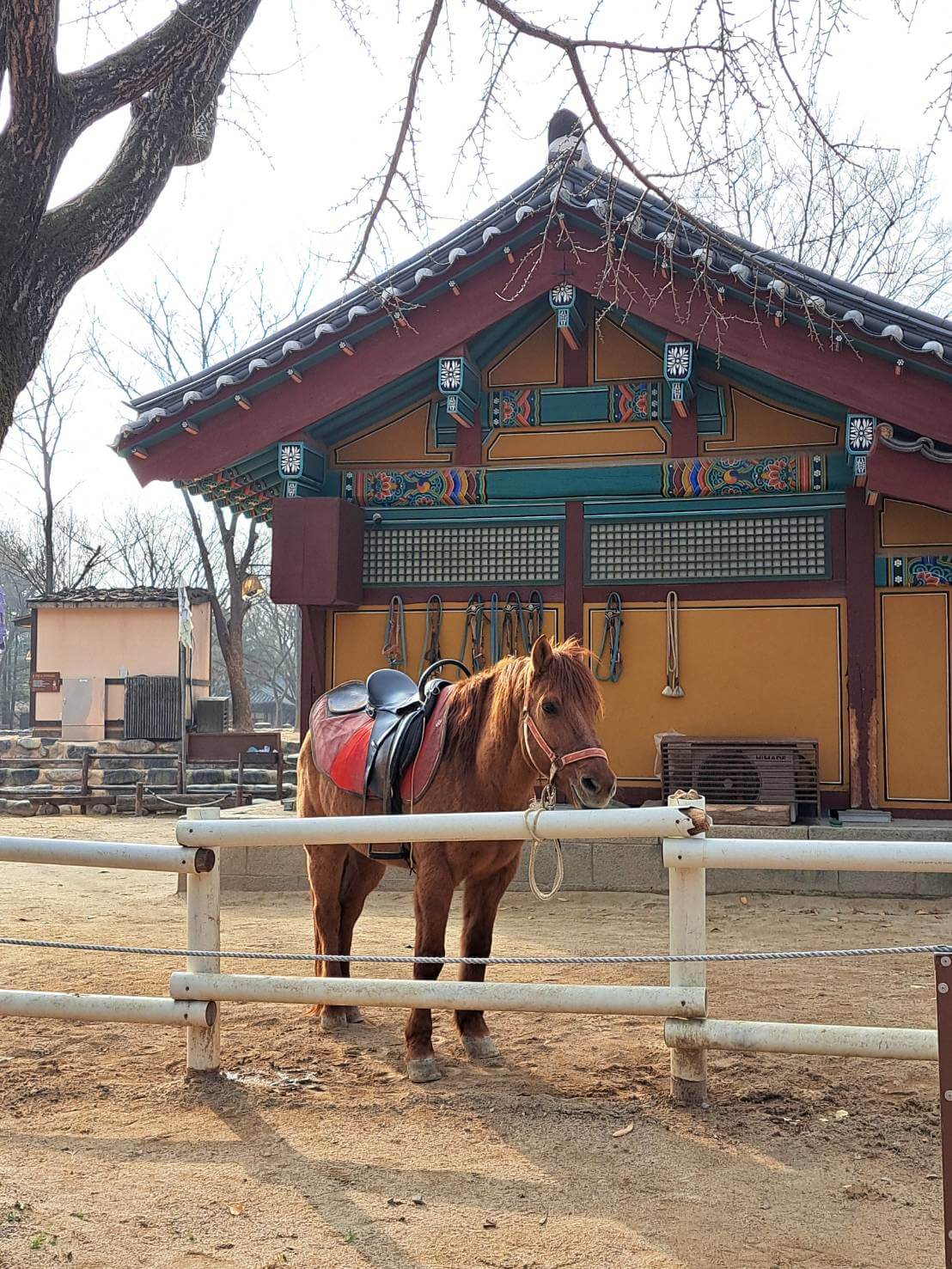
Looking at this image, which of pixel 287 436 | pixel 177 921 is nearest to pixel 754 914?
pixel 177 921

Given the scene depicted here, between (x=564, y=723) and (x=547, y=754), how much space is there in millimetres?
143

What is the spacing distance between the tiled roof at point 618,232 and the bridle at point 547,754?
4.32m

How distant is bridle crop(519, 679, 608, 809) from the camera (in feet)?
13.2

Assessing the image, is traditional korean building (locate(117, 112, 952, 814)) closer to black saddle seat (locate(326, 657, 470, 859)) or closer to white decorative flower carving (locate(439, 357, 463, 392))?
white decorative flower carving (locate(439, 357, 463, 392))

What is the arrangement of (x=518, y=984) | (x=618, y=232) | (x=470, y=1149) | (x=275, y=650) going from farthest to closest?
(x=275, y=650) < (x=618, y=232) < (x=518, y=984) < (x=470, y=1149)

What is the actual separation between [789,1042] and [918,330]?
6614 millimetres

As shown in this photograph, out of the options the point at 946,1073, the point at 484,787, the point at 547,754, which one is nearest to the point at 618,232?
the point at 484,787

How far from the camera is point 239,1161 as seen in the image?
3.48 m

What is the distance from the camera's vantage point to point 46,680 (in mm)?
24359

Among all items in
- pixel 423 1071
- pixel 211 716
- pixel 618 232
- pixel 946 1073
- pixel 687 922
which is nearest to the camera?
pixel 946 1073

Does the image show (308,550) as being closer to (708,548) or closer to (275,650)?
(708,548)

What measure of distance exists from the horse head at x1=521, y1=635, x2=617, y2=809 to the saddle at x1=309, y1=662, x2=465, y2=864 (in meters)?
0.68

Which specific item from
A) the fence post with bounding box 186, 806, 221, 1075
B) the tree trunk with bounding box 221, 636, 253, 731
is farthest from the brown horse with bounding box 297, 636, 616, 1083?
the tree trunk with bounding box 221, 636, 253, 731

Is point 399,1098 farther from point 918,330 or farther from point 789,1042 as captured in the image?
point 918,330
